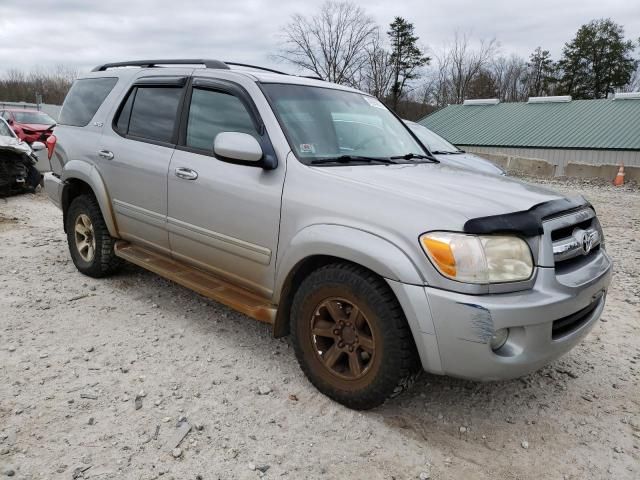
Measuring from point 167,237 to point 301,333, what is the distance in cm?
147

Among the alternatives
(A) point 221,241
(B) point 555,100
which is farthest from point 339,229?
(B) point 555,100

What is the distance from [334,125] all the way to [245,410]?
193 centimetres

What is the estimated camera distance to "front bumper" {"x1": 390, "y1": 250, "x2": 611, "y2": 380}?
2244 mm

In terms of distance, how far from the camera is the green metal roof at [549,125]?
2552 cm

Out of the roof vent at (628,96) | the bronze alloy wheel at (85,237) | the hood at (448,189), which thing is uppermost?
the roof vent at (628,96)

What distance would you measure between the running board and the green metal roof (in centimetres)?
2652

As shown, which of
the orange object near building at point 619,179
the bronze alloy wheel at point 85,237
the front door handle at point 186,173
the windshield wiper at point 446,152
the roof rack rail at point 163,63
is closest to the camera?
the front door handle at point 186,173

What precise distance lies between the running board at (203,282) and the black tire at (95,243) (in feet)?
0.67

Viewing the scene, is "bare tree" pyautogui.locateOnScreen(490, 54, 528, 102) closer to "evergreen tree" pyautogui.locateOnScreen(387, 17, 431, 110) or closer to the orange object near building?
"evergreen tree" pyautogui.locateOnScreen(387, 17, 431, 110)

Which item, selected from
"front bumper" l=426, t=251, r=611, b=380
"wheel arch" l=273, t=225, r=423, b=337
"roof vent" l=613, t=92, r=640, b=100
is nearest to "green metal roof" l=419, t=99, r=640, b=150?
"roof vent" l=613, t=92, r=640, b=100

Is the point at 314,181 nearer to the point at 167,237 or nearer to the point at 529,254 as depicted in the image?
the point at 529,254

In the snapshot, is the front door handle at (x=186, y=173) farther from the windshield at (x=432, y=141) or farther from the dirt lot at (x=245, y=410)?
the windshield at (x=432, y=141)

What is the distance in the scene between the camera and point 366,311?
255cm

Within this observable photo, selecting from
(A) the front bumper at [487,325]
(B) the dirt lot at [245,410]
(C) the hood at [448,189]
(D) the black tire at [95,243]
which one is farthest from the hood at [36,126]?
(A) the front bumper at [487,325]
